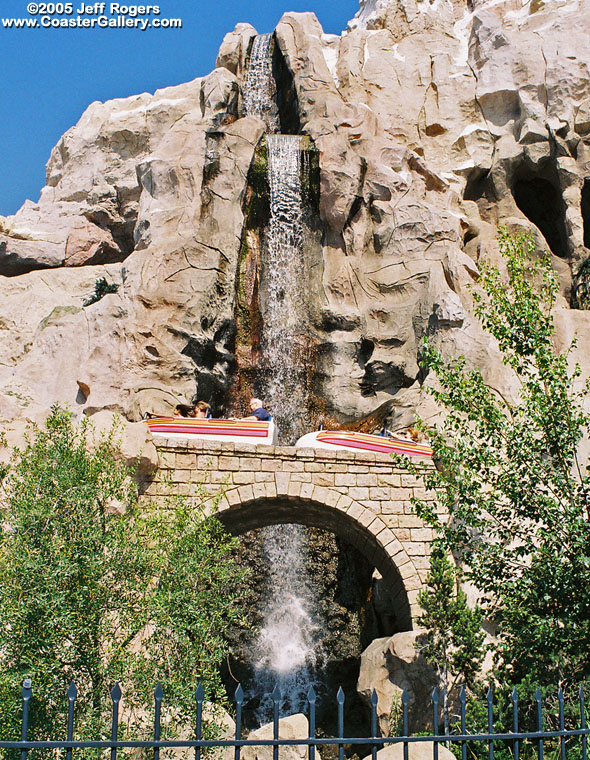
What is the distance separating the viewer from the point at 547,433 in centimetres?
1005

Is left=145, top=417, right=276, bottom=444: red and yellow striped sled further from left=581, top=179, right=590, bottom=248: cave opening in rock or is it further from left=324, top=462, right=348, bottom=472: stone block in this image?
left=581, top=179, right=590, bottom=248: cave opening in rock

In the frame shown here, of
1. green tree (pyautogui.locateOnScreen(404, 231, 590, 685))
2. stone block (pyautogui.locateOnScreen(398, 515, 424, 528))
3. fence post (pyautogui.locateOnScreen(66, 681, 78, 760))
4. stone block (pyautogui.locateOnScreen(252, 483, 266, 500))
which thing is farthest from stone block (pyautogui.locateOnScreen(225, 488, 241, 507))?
fence post (pyautogui.locateOnScreen(66, 681, 78, 760))

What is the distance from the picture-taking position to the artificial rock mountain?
21.2 m

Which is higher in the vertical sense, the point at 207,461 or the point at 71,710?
the point at 207,461

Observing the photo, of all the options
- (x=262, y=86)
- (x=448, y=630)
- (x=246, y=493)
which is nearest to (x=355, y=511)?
(x=246, y=493)

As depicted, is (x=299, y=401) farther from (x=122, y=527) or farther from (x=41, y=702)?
(x=41, y=702)

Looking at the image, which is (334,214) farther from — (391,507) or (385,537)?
(385,537)

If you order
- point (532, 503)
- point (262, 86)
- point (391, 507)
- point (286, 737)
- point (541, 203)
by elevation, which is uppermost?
point (262, 86)

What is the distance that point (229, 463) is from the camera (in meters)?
15.1

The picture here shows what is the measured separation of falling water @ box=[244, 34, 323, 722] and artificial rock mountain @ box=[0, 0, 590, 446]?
17.6 inches

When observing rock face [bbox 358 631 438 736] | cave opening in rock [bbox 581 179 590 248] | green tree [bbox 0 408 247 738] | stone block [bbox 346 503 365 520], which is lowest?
rock face [bbox 358 631 438 736]

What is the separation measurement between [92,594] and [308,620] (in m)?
11.3

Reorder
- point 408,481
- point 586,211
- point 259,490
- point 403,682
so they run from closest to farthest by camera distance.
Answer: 1. point 403,682
2. point 259,490
3. point 408,481
4. point 586,211

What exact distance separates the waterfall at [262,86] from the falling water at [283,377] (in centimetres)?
3
